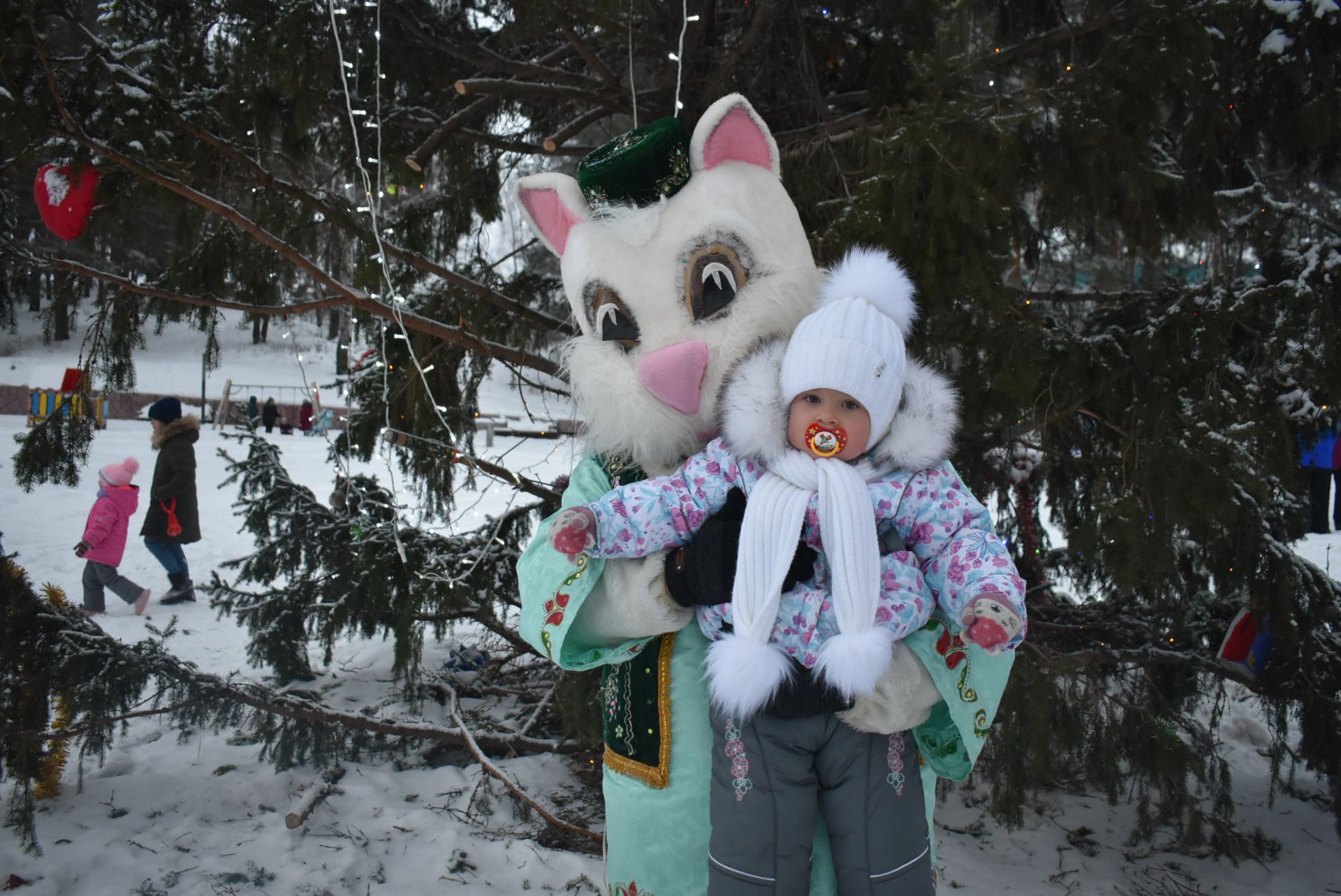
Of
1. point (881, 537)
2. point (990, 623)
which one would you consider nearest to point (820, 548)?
point (881, 537)

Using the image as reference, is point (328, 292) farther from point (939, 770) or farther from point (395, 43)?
point (939, 770)

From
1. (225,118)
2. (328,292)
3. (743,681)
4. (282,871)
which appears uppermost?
(225,118)

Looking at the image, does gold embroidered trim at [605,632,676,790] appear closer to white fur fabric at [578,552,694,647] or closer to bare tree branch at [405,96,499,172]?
white fur fabric at [578,552,694,647]

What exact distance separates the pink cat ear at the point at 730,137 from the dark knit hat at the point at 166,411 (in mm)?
5749

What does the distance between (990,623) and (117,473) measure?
6836mm

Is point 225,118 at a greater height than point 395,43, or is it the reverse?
point 395,43

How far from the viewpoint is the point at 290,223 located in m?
3.82

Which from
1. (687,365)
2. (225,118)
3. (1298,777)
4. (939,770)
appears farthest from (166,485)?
(1298,777)

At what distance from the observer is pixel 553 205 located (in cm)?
211

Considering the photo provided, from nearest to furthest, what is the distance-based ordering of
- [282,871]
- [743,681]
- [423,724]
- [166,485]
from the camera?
1. [743,681]
2. [282,871]
3. [423,724]
4. [166,485]

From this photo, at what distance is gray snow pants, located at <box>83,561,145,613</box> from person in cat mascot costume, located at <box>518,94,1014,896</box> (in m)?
5.57

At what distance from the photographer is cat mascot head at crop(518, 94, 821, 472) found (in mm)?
1857

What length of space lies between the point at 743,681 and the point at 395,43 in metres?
3.46

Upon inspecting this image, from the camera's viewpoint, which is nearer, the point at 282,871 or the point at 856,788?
the point at 856,788
